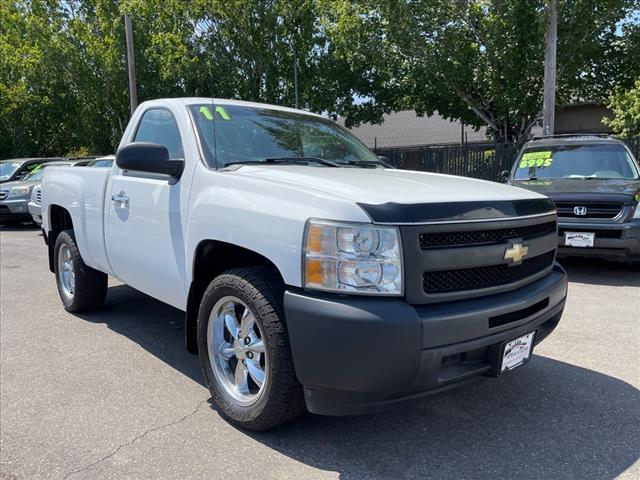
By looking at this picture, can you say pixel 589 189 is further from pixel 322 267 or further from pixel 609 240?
pixel 322 267

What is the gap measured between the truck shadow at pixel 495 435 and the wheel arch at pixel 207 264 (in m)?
0.56

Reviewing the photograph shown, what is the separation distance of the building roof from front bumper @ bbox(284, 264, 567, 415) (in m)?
31.1

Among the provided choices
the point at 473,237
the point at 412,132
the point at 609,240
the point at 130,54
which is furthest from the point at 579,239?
the point at 412,132

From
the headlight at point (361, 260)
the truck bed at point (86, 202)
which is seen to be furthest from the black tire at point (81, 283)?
the headlight at point (361, 260)

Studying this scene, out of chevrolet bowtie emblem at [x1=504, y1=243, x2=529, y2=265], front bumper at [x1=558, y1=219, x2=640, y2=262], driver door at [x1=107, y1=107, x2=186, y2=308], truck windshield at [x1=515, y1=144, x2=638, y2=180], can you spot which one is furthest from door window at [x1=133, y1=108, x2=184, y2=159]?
truck windshield at [x1=515, y1=144, x2=638, y2=180]

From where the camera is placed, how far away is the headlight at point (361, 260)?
7.80 ft

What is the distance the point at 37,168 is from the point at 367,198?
48.9 ft

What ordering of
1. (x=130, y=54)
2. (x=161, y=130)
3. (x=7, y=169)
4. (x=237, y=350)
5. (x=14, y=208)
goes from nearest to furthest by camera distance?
(x=237, y=350) → (x=161, y=130) → (x=14, y=208) → (x=7, y=169) → (x=130, y=54)

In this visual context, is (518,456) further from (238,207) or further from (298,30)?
(298,30)

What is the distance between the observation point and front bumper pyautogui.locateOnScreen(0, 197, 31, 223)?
44.2 ft

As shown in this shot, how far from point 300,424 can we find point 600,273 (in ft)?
17.9

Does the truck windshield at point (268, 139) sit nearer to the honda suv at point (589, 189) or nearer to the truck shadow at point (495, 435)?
the truck shadow at point (495, 435)

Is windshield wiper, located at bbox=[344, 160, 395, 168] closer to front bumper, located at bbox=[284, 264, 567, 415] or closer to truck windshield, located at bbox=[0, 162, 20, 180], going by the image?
front bumper, located at bbox=[284, 264, 567, 415]

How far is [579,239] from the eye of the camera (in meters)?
6.48
